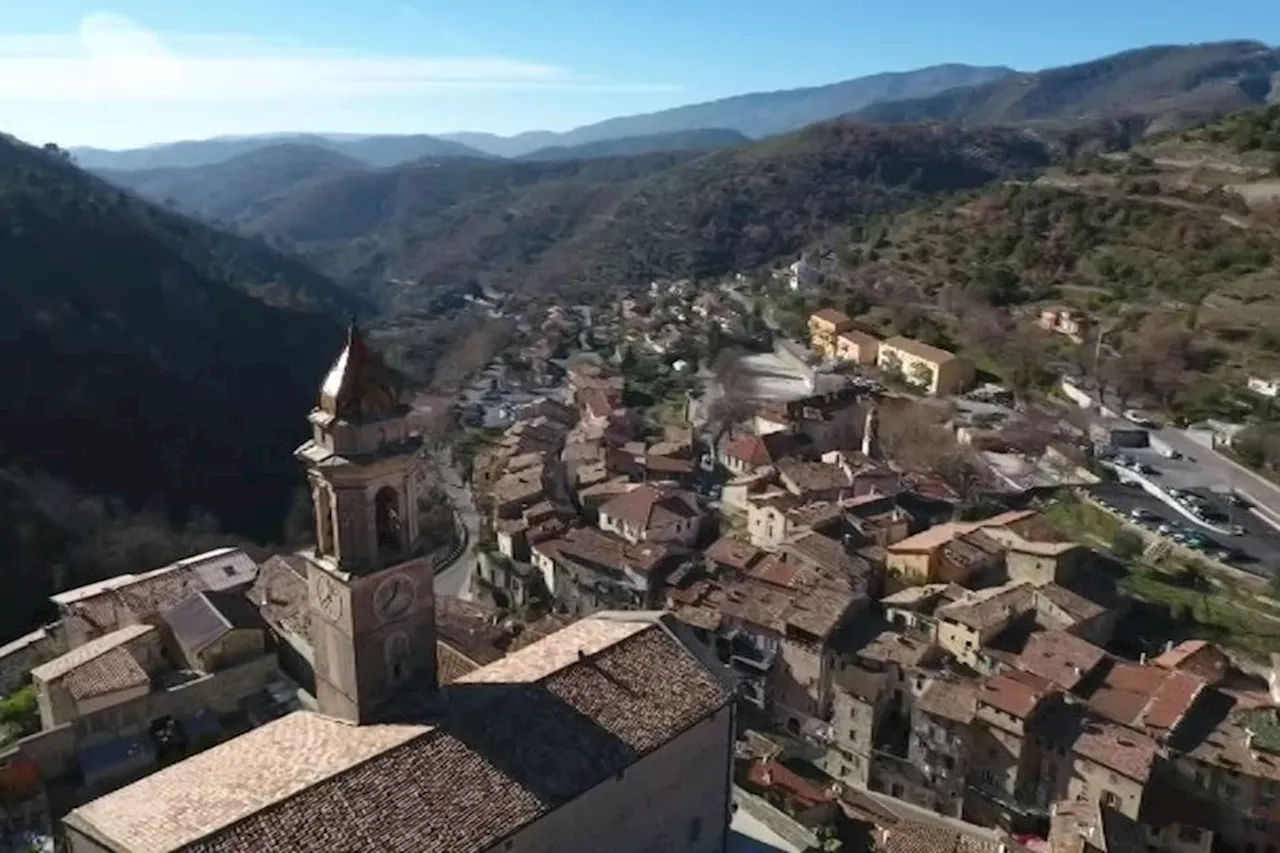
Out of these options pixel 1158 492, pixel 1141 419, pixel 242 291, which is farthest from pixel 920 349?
pixel 242 291

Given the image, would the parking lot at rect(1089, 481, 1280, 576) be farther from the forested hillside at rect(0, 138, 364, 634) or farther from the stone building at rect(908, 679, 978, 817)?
the forested hillside at rect(0, 138, 364, 634)

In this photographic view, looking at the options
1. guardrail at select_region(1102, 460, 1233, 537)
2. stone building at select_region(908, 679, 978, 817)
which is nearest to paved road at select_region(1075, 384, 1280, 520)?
guardrail at select_region(1102, 460, 1233, 537)

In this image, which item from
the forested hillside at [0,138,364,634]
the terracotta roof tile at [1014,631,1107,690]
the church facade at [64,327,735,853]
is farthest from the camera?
the forested hillside at [0,138,364,634]

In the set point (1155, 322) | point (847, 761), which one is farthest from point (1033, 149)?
point (847, 761)

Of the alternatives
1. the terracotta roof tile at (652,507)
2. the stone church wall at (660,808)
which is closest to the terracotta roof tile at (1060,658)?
the stone church wall at (660,808)

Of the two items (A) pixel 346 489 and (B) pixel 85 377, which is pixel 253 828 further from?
(B) pixel 85 377

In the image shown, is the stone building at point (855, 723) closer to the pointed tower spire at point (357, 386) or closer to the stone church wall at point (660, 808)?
the stone church wall at point (660, 808)
